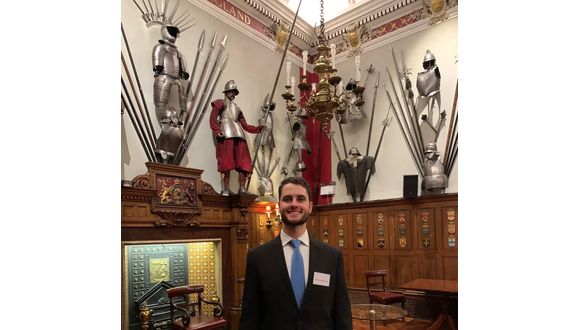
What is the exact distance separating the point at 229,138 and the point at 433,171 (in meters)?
3.94

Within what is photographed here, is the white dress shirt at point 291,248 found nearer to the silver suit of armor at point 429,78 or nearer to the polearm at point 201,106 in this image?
the polearm at point 201,106

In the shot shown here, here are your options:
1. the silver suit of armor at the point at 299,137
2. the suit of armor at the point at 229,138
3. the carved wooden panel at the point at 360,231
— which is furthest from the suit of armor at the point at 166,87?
the carved wooden panel at the point at 360,231

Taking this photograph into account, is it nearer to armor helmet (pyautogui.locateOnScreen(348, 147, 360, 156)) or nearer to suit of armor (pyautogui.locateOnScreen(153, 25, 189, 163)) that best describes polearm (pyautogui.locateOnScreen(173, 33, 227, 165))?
suit of armor (pyautogui.locateOnScreen(153, 25, 189, 163))

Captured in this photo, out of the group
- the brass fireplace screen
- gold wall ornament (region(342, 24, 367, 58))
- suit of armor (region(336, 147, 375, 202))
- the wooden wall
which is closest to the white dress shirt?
the brass fireplace screen

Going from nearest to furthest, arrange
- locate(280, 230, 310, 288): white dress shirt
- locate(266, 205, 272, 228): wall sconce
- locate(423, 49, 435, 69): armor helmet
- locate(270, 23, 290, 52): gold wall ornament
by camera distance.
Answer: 1. locate(280, 230, 310, 288): white dress shirt
2. locate(423, 49, 435, 69): armor helmet
3. locate(266, 205, 272, 228): wall sconce
4. locate(270, 23, 290, 52): gold wall ornament

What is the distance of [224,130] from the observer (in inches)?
257

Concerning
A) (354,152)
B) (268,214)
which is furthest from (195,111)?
(354,152)

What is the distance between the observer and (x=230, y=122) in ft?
21.6

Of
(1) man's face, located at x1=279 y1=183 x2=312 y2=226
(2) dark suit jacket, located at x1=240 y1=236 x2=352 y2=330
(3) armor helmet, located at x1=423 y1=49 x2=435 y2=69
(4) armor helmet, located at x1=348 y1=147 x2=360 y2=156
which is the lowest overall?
(2) dark suit jacket, located at x1=240 y1=236 x2=352 y2=330

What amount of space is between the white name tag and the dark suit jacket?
2 centimetres

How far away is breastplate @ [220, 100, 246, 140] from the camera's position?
6.52 m

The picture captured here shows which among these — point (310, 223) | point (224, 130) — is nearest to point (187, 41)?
point (224, 130)

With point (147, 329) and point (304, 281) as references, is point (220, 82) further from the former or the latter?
point (304, 281)

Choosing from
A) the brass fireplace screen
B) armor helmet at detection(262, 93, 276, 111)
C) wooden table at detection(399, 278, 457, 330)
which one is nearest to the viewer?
wooden table at detection(399, 278, 457, 330)
